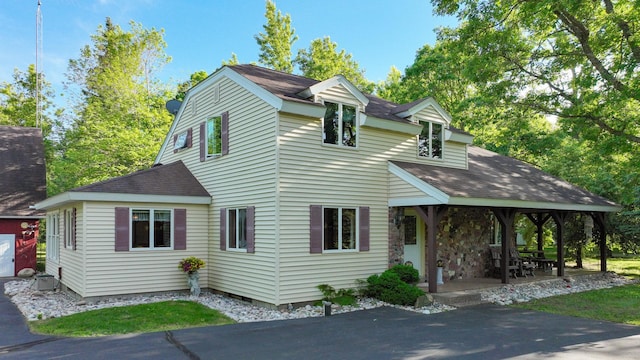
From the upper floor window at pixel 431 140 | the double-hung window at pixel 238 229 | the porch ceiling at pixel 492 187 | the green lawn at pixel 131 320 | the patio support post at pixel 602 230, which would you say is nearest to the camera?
the green lawn at pixel 131 320

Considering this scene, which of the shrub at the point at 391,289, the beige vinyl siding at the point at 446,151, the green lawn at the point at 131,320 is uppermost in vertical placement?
the beige vinyl siding at the point at 446,151

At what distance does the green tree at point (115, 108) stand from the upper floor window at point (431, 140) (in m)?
13.5

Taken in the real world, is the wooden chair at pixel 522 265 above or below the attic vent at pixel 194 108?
below

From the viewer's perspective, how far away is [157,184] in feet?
40.7

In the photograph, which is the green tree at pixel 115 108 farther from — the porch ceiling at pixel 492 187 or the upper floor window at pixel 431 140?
the porch ceiling at pixel 492 187

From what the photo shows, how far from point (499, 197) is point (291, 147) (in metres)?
5.96

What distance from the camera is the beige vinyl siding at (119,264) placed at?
10961 mm

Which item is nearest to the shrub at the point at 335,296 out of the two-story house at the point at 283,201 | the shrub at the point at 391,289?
the two-story house at the point at 283,201

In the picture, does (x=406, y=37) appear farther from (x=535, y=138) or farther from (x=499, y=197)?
(x=499, y=197)

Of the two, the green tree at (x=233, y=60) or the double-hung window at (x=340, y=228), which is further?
the green tree at (x=233, y=60)

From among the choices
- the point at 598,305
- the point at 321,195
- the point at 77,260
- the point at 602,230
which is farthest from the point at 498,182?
the point at 77,260

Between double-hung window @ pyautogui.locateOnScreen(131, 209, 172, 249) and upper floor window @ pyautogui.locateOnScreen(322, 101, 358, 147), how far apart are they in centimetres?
501

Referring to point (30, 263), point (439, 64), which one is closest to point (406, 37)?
point (439, 64)

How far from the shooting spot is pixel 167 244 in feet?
39.9
